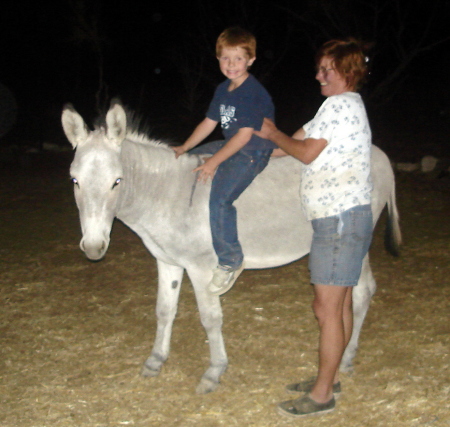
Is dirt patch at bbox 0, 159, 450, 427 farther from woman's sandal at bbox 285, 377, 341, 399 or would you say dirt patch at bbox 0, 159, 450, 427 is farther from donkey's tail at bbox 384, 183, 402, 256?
donkey's tail at bbox 384, 183, 402, 256

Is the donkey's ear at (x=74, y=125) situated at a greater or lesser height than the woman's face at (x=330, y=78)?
lesser

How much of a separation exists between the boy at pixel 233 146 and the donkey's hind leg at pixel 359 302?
1.03 m

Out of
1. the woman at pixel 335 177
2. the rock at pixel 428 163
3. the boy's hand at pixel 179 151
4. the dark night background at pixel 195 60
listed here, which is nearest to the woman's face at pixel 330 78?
the woman at pixel 335 177

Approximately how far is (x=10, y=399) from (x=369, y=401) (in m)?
2.44

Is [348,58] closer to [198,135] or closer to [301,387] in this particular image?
[198,135]

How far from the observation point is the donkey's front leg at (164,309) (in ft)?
11.5

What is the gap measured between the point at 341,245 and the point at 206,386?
1.49 metres

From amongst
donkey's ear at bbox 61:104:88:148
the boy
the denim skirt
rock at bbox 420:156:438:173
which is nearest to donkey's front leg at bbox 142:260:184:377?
the boy

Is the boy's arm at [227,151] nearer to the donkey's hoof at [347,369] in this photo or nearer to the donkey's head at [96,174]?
the donkey's head at [96,174]

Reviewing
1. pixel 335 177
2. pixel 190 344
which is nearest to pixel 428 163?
pixel 190 344

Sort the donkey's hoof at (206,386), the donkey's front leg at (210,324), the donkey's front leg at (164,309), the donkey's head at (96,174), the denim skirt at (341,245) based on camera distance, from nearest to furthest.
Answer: the denim skirt at (341,245) → the donkey's head at (96,174) → the donkey's front leg at (210,324) → the donkey's hoof at (206,386) → the donkey's front leg at (164,309)

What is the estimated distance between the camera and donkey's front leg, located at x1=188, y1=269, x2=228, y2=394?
10.5 ft

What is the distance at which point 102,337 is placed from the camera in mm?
4141

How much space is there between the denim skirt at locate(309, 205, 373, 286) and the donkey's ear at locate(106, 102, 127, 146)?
4.13ft
